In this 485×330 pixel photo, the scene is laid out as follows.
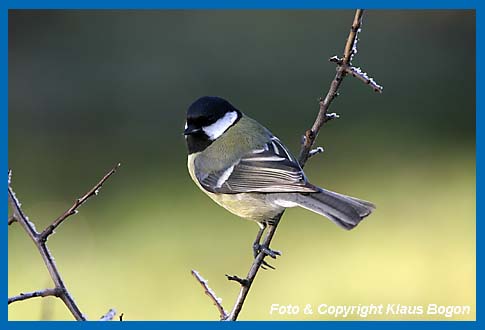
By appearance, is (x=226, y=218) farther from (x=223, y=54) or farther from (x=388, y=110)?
(x=223, y=54)

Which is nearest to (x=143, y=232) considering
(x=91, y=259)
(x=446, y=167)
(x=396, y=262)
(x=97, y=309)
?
(x=91, y=259)

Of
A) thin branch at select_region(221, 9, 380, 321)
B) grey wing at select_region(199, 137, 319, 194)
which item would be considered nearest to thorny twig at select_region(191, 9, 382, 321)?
thin branch at select_region(221, 9, 380, 321)

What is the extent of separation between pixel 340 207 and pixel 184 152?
404cm

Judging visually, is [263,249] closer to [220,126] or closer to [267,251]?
[267,251]

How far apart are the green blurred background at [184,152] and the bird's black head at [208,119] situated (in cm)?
119

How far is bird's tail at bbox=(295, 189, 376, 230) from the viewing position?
2.31 metres

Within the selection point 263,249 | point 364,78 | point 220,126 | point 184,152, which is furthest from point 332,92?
point 184,152

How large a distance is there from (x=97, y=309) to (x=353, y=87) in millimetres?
4530

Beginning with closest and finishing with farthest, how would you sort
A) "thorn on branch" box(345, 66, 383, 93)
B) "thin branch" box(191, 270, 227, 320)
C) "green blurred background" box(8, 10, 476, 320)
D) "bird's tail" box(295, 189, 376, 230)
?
"thorn on branch" box(345, 66, 383, 93) < "thin branch" box(191, 270, 227, 320) < "bird's tail" box(295, 189, 376, 230) < "green blurred background" box(8, 10, 476, 320)

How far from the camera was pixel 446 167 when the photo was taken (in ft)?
19.4

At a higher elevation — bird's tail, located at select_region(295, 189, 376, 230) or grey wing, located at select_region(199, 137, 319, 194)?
grey wing, located at select_region(199, 137, 319, 194)

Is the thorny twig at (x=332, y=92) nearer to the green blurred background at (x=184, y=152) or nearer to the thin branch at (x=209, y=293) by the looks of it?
the thin branch at (x=209, y=293)

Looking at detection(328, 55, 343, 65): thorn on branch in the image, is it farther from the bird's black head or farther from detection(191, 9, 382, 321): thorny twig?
the bird's black head

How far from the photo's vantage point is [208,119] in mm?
2875
